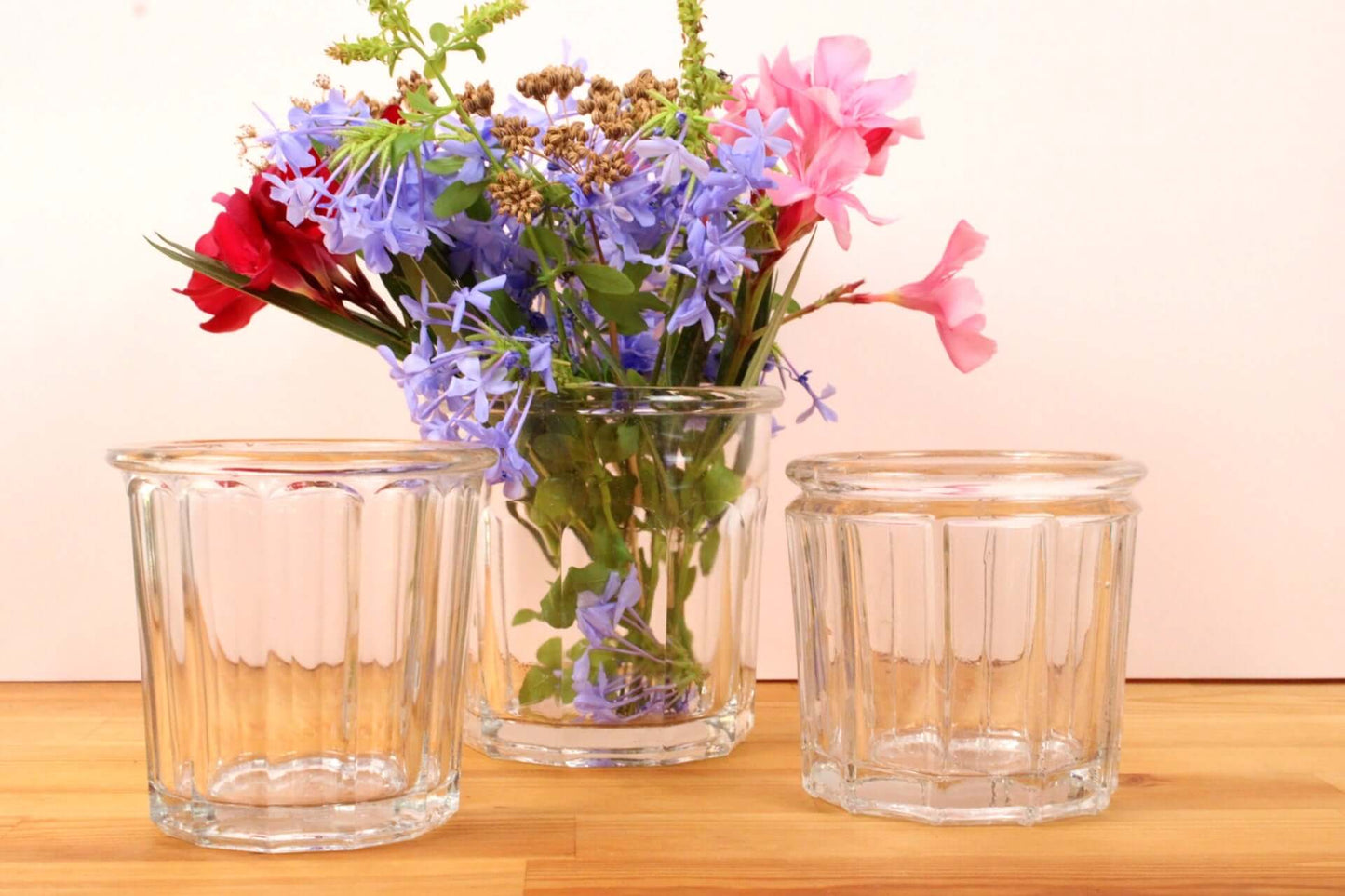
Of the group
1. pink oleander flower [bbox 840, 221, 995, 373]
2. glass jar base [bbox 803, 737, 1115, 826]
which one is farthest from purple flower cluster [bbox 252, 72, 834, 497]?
glass jar base [bbox 803, 737, 1115, 826]

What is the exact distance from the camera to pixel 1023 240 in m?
0.96

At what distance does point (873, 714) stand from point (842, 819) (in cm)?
5

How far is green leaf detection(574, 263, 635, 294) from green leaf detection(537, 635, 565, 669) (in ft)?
0.59

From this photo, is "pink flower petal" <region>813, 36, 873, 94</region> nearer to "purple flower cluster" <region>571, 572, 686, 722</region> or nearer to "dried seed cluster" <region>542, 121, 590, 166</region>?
"dried seed cluster" <region>542, 121, 590, 166</region>

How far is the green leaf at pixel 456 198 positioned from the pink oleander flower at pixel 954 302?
0.69 feet

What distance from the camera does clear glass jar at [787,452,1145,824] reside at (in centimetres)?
58

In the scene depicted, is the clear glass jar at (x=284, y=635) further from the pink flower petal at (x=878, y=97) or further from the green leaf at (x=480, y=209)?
the pink flower petal at (x=878, y=97)

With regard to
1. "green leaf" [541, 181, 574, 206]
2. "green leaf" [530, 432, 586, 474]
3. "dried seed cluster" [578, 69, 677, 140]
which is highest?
"dried seed cluster" [578, 69, 677, 140]

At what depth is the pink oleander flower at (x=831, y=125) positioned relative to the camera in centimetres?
62

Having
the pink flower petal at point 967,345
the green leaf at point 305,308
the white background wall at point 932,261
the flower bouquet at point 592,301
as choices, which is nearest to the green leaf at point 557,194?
the flower bouquet at point 592,301

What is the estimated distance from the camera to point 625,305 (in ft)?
2.08

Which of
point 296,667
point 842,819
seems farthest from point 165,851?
point 842,819

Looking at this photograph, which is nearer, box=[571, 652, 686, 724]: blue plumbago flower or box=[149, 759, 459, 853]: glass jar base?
box=[149, 759, 459, 853]: glass jar base

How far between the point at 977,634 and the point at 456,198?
0.98 ft
